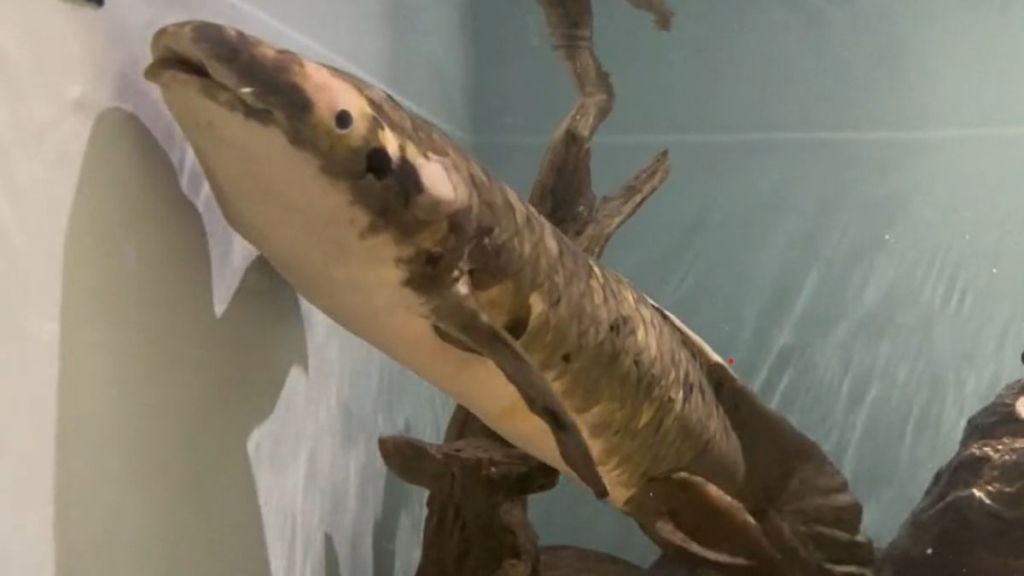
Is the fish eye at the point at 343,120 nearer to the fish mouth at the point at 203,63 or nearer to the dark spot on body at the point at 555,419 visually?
the fish mouth at the point at 203,63

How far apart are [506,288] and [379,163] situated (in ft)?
0.74

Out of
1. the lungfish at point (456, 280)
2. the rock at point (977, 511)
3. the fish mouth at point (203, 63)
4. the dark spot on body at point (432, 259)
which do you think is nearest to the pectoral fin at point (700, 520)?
the lungfish at point (456, 280)

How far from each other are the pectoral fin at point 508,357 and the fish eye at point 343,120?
0.20 m

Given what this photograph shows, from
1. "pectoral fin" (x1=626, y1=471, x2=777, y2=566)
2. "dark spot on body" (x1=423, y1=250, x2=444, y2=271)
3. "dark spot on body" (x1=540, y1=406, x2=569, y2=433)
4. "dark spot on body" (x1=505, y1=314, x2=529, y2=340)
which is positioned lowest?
"pectoral fin" (x1=626, y1=471, x2=777, y2=566)

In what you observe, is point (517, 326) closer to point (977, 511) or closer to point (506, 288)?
point (506, 288)

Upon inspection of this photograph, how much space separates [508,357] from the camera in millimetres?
998

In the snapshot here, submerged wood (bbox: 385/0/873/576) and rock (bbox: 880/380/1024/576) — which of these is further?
rock (bbox: 880/380/1024/576)

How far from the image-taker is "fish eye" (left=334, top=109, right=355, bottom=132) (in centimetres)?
84

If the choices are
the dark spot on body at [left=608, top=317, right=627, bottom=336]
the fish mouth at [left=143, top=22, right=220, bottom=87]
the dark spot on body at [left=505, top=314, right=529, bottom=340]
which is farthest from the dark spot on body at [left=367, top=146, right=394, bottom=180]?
the dark spot on body at [left=608, top=317, right=627, bottom=336]

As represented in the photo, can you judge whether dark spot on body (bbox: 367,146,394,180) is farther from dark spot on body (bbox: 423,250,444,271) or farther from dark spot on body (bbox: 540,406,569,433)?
dark spot on body (bbox: 540,406,569,433)

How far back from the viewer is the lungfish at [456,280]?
2.69 feet

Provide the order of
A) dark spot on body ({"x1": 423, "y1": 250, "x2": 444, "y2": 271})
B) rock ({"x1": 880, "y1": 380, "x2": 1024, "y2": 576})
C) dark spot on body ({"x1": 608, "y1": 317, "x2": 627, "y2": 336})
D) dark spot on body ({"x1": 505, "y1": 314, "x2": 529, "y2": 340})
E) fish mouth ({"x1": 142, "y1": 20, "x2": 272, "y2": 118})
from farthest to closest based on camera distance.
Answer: rock ({"x1": 880, "y1": 380, "x2": 1024, "y2": 576}) < dark spot on body ({"x1": 608, "y1": 317, "x2": 627, "y2": 336}) < dark spot on body ({"x1": 505, "y1": 314, "x2": 529, "y2": 340}) < dark spot on body ({"x1": 423, "y1": 250, "x2": 444, "y2": 271}) < fish mouth ({"x1": 142, "y1": 20, "x2": 272, "y2": 118})

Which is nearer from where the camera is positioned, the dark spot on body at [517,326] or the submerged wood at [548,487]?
the dark spot on body at [517,326]

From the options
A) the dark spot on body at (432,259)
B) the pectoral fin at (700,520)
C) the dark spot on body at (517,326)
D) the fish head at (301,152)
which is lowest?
the pectoral fin at (700,520)
